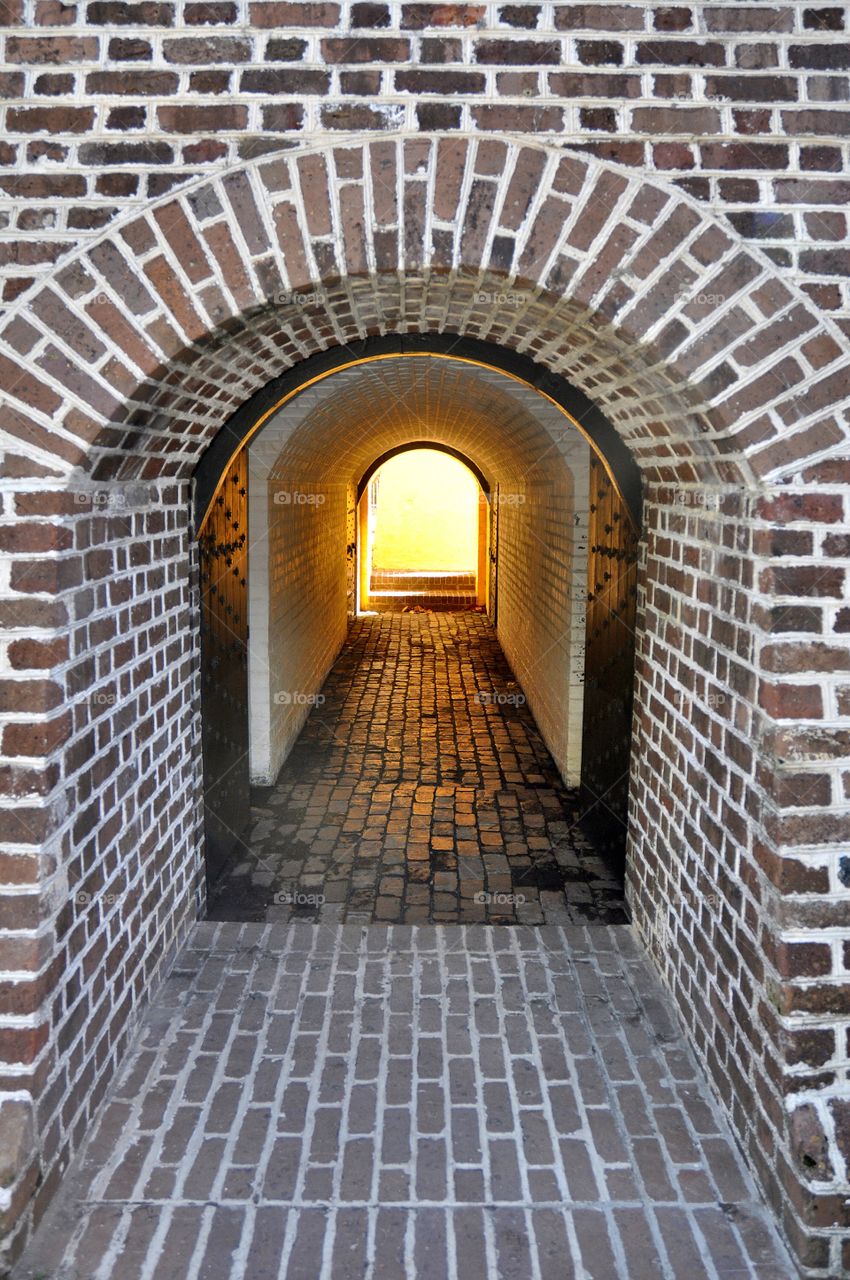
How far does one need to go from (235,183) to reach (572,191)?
912 mm

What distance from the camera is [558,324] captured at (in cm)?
306

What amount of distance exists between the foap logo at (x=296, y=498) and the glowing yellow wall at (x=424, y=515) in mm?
16113

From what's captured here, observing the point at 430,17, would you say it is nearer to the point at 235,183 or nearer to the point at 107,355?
the point at 235,183

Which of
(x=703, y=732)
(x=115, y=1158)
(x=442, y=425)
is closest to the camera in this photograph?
(x=115, y=1158)

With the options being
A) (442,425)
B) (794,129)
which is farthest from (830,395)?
(442,425)
